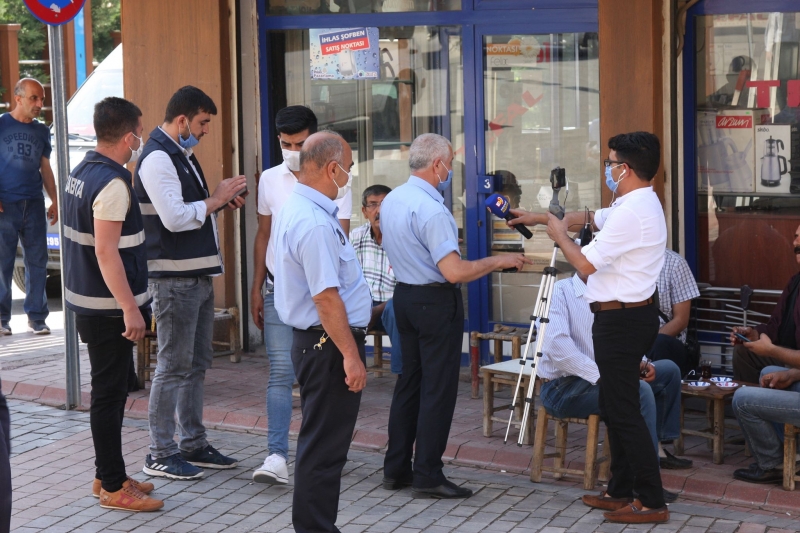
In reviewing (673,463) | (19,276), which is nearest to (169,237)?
(673,463)

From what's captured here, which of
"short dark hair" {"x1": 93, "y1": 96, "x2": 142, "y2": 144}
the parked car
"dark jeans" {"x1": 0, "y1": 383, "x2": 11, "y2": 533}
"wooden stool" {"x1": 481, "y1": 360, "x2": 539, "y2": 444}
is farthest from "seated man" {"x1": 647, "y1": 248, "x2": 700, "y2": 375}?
the parked car

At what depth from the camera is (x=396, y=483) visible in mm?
6008

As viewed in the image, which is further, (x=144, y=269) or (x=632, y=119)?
(x=632, y=119)

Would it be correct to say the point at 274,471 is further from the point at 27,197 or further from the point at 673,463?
the point at 27,197

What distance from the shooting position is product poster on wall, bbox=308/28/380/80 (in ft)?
29.2

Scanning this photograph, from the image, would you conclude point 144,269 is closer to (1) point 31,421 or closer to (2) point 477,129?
(1) point 31,421

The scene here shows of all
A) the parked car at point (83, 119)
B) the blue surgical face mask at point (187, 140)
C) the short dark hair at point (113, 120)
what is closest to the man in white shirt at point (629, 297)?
the blue surgical face mask at point (187, 140)

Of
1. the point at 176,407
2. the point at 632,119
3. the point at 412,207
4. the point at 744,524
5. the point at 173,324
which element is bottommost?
the point at 744,524

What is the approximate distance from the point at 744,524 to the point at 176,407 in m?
3.11

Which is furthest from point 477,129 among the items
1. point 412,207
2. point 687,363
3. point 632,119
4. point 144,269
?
point 144,269

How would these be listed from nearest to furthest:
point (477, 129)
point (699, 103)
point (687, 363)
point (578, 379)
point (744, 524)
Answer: point (744, 524), point (578, 379), point (687, 363), point (699, 103), point (477, 129)

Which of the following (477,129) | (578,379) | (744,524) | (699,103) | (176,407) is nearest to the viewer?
(744,524)

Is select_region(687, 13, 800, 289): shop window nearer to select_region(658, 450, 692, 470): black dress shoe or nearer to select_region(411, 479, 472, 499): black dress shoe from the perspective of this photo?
select_region(658, 450, 692, 470): black dress shoe

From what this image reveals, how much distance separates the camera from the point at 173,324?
239 inches
